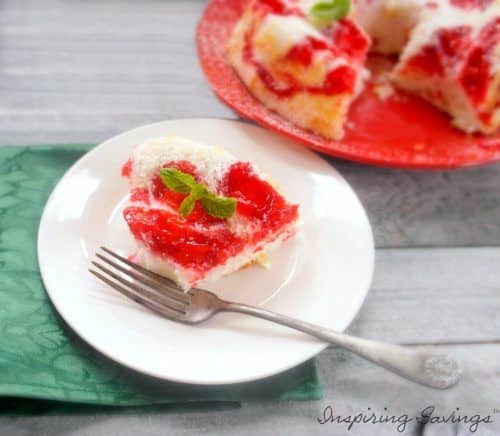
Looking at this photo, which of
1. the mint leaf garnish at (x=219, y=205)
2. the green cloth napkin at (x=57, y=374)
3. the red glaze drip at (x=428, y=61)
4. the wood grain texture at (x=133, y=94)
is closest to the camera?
the green cloth napkin at (x=57, y=374)

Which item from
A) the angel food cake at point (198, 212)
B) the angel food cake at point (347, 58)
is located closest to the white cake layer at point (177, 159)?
the angel food cake at point (198, 212)

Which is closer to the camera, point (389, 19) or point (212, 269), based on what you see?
point (212, 269)

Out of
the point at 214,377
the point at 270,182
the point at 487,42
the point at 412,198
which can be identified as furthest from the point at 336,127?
the point at 214,377

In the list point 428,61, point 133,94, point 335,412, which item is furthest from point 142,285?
point 428,61

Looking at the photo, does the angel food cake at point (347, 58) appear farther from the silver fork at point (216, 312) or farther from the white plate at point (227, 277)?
the silver fork at point (216, 312)

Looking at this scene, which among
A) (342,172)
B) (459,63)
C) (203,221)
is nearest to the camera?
(203,221)

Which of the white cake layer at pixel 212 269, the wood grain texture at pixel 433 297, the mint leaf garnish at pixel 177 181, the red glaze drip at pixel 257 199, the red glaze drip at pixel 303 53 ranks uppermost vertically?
the red glaze drip at pixel 303 53

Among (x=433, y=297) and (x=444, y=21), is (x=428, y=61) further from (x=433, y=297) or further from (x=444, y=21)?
(x=433, y=297)

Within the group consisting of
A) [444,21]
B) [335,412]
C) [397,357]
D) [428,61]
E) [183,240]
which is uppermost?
[444,21]
